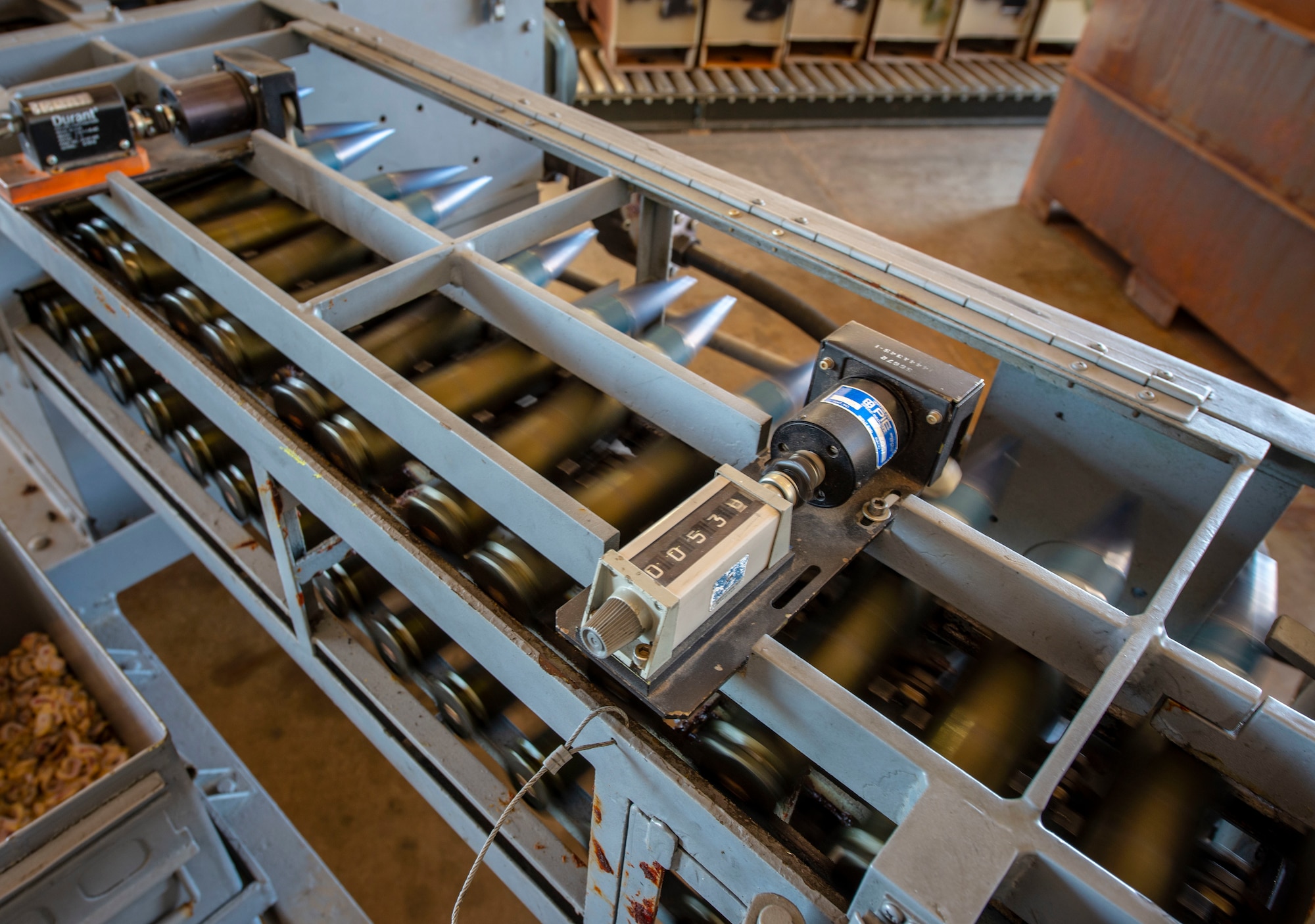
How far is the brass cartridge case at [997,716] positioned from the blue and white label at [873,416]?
251 mm

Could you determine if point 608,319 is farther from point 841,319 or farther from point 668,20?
point 668,20

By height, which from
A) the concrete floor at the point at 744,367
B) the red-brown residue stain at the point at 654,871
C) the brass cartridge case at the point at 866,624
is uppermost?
the brass cartridge case at the point at 866,624

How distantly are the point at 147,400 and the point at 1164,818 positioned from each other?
1553 millimetres

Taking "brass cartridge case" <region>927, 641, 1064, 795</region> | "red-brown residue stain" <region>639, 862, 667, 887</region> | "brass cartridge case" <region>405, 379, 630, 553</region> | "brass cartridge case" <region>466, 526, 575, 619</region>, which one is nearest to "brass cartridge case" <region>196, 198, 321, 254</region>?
"brass cartridge case" <region>405, 379, 630, 553</region>

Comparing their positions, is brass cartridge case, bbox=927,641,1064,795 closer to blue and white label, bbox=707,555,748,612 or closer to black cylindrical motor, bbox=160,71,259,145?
blue and white label, bbox=707,555,748,612

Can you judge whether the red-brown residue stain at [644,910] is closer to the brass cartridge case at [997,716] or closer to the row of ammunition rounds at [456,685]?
the row of ammunition rounds at [456,685]

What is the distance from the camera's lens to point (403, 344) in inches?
45.3

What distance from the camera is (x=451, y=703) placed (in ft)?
3.61

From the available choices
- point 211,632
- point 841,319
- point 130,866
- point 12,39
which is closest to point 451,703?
point 130,866

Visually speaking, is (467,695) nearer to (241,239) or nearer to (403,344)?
(403,344)

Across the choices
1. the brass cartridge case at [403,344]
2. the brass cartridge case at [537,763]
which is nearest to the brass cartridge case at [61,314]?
the brass cartridge case at [403,344]

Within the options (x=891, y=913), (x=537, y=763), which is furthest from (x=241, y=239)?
(x=891, y=913)

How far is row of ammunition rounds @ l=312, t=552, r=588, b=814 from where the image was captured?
3.58ft

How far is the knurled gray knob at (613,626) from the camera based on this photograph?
1.98 ft
